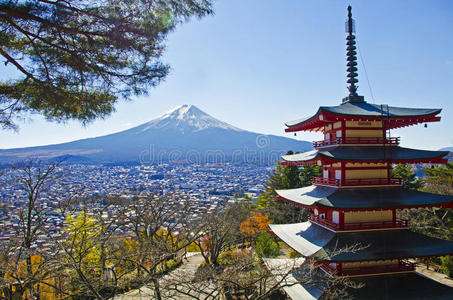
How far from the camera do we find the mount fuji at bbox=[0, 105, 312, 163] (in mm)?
66062

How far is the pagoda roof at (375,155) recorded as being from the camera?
852 cm

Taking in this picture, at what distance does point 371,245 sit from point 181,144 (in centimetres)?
7759

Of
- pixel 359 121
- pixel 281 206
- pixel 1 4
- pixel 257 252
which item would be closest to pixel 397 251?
pixel 359 121

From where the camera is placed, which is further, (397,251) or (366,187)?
(366,187)

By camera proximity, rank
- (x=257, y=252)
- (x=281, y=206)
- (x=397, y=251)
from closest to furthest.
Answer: (x=397, y=251)
(x=257, y=252)
(x=281, y=206)

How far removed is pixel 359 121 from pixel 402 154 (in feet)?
5.56

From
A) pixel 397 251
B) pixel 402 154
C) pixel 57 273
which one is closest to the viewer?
pixel 57 273

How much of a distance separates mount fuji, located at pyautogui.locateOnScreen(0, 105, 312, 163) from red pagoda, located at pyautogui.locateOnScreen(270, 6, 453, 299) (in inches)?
2124

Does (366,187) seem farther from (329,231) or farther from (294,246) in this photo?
(294,246)

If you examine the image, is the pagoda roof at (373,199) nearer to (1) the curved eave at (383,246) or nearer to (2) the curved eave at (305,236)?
(1) the curved eave at (383,246)

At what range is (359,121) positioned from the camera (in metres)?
9.41

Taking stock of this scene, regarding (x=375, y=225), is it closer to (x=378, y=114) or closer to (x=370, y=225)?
(x=370, y=225)

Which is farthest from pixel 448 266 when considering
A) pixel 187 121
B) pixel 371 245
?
pixel 187 121

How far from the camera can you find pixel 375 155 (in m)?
8.89
